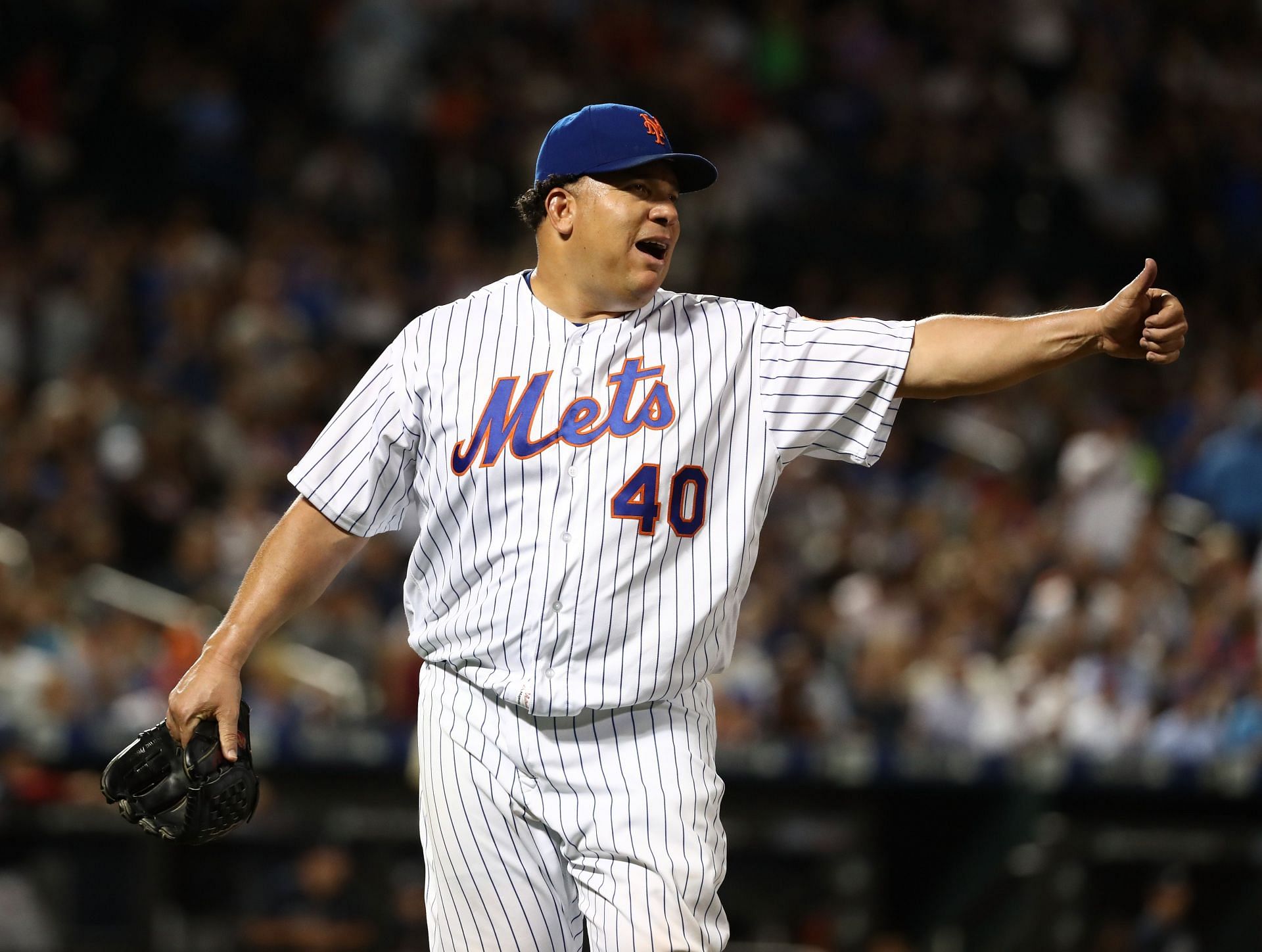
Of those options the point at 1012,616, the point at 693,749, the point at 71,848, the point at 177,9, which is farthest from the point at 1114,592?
the point at 177,9

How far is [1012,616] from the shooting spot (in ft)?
30.7

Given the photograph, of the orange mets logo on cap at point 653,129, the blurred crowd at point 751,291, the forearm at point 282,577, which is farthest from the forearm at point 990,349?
the blurred crowd at point 751,291

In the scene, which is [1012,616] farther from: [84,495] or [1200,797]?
[84,495]

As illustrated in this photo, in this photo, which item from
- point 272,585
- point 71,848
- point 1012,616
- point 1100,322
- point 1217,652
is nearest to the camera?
point 1100,322

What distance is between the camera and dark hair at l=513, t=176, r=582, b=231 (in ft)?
11.5

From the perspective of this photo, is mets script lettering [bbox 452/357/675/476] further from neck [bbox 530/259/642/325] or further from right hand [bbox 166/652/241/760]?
right hand [bbox 166/652/241/760]

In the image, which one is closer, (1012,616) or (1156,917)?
(1156,917)

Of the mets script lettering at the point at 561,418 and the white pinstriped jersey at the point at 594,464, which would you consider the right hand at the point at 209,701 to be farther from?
the mets script lettering at the point at 561,418

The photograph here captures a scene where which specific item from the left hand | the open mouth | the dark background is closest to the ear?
the open mouth

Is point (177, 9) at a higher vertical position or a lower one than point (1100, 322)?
higher

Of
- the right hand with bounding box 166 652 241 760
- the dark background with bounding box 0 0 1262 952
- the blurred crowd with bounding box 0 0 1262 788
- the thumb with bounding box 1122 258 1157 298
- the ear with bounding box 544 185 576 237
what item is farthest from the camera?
the blurred crowd with bounding box 0 0 1262 788

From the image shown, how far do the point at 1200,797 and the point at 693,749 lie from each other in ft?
16.7

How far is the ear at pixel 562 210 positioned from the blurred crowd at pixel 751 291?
470 cm

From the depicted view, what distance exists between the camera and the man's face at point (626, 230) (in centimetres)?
342
